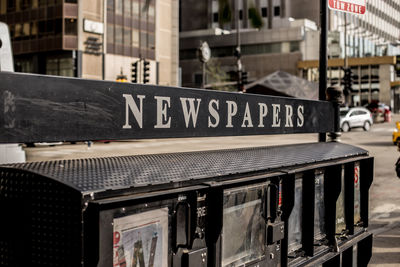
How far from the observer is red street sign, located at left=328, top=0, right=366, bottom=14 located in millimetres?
5973

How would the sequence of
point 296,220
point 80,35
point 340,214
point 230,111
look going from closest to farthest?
point 230,111
point 296,220
point 340,214
point 80,35

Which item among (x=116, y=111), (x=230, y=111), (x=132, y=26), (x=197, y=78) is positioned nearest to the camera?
(x=116, y=111)

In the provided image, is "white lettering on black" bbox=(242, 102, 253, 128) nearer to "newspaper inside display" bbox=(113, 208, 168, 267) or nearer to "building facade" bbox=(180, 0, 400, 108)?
"newspaper inside display" bbox=(113, 208, 168, 267)

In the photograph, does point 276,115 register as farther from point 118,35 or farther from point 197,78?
point 197,78

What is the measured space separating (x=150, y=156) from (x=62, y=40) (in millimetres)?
Result: 51496

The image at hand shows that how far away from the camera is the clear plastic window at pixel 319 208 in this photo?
435cm

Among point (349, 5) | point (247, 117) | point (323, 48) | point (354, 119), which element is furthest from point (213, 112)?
point (354, 119)

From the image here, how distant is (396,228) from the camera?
7.98 meters

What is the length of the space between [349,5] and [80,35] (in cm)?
4929

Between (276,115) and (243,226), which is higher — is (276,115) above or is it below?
above

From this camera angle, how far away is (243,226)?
133 inches

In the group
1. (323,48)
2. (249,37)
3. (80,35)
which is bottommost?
(323,48)

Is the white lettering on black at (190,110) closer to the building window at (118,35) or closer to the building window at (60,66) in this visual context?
the building window at (60,66)

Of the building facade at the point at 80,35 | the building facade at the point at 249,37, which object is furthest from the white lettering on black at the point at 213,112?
the building facade at the point at 249,37
